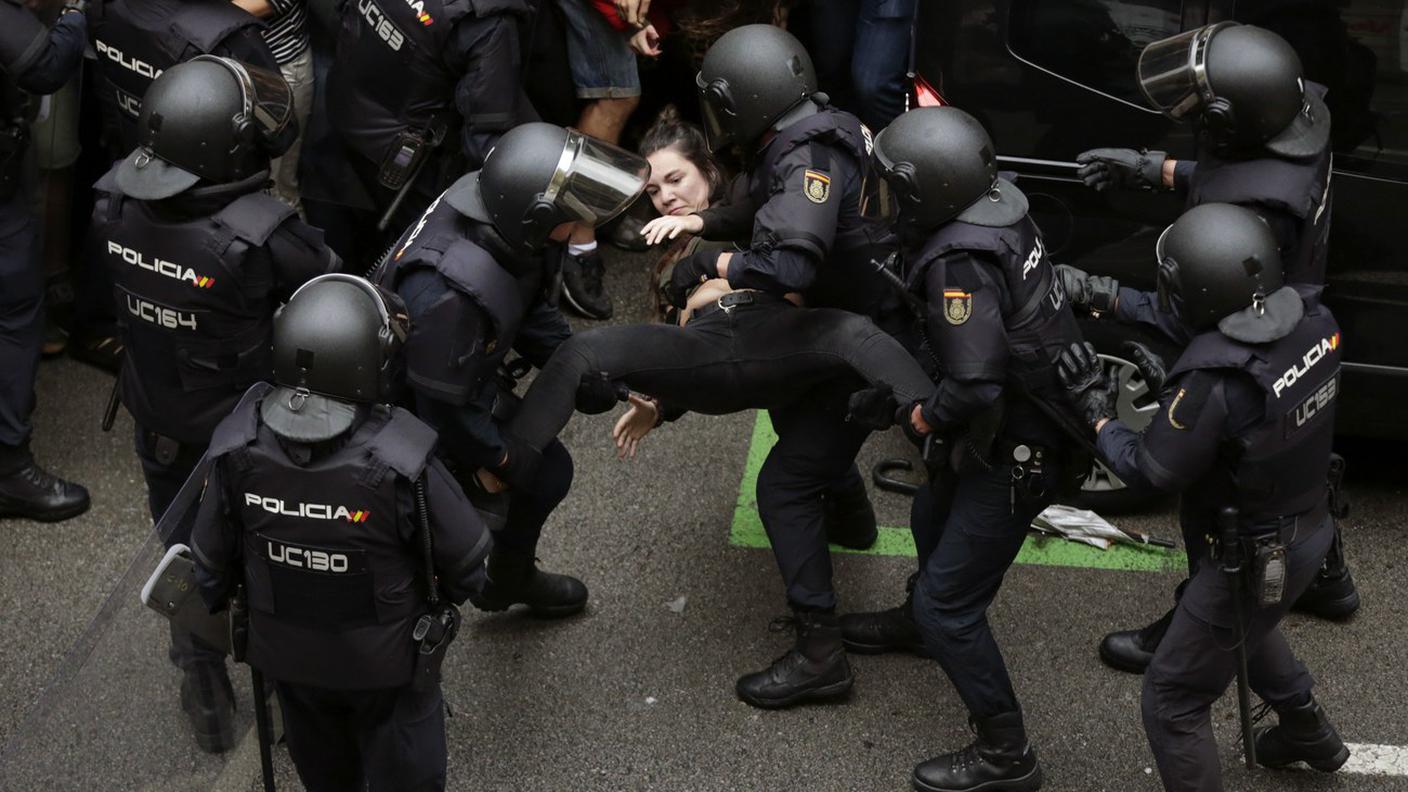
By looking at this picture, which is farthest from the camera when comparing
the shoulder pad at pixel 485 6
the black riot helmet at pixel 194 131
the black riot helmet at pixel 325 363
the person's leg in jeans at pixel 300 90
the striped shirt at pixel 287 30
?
the person's leg in jeans at pixel 300 90

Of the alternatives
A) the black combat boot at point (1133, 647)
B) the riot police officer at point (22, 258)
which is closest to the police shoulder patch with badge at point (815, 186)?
the black combat boot at point (1133, 647)

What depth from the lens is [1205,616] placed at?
13.3ft

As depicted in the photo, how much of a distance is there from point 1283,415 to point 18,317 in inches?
161

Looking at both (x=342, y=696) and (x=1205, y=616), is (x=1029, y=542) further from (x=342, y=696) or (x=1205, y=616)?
(x=342, y=696)

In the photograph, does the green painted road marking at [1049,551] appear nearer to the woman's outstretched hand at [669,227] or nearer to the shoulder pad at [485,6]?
the woman's outstretched hand at [669,227]

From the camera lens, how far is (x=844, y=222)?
464 centimetres

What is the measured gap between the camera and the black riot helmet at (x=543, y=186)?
404 centimetres

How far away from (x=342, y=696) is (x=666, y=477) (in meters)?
2.19

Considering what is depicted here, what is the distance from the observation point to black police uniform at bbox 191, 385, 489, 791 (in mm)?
3545

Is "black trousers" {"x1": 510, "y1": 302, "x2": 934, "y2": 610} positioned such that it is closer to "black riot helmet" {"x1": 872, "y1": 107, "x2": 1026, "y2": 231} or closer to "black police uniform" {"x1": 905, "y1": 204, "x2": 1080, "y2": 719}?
"black police uniform" {"x1": 905, "y1": 204, "x2": 1080, "y2": 719}

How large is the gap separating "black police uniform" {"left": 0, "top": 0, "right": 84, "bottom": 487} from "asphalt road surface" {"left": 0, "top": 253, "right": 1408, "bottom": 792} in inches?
16.4

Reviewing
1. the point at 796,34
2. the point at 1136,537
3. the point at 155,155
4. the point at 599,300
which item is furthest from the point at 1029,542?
the point at 155,155

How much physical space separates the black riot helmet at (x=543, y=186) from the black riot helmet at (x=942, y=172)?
68 cm

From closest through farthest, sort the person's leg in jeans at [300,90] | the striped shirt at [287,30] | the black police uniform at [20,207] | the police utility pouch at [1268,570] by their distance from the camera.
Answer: the police utility pouch at [1268,570], the black police uniform at [20,207], the striped shirt at [287,30], the person's leg in jeans at [300,90]
